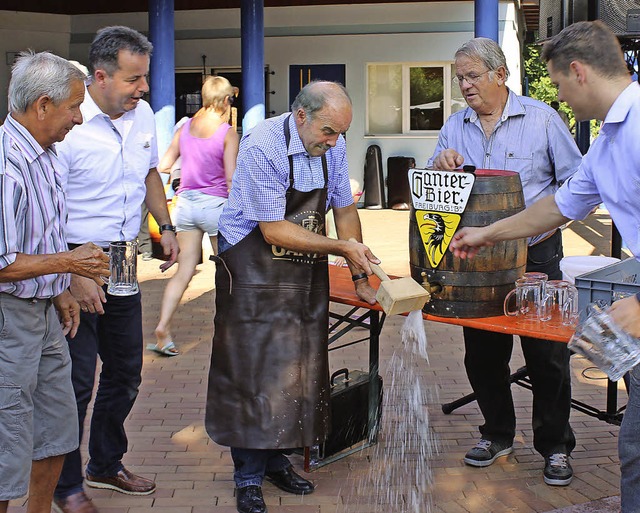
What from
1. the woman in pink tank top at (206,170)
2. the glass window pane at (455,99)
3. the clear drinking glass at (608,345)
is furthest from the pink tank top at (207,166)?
the glass window pane at (455,99)

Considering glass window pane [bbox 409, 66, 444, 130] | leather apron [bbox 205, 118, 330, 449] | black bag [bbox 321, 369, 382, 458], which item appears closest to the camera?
leather apron [bbox 205, 118, 330, 449]

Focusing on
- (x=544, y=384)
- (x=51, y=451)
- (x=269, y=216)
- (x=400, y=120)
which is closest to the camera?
(x=51, y=451)

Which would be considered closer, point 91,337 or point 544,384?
point 91,337

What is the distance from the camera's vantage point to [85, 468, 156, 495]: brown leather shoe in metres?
4.50

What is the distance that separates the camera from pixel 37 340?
11.1 feet

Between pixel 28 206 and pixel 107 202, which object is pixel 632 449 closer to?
pixel 28 206

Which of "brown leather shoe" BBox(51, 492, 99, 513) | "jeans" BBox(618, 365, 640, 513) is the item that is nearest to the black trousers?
"jeans" BBox(618, 365, 640, 513)

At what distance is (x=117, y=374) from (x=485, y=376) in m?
1.89

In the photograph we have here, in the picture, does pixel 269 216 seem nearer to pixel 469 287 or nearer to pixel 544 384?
pixel 469 287

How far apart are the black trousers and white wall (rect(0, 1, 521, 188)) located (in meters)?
12.7

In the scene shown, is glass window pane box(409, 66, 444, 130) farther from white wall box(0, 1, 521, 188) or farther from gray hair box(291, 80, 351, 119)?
gray hair box(291, 80, 351, 119)

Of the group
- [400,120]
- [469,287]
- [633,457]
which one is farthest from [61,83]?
[400,120]

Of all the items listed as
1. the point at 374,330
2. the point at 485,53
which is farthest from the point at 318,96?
the point at 374,330

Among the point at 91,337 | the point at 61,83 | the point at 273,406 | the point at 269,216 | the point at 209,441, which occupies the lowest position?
the point at 209,441
